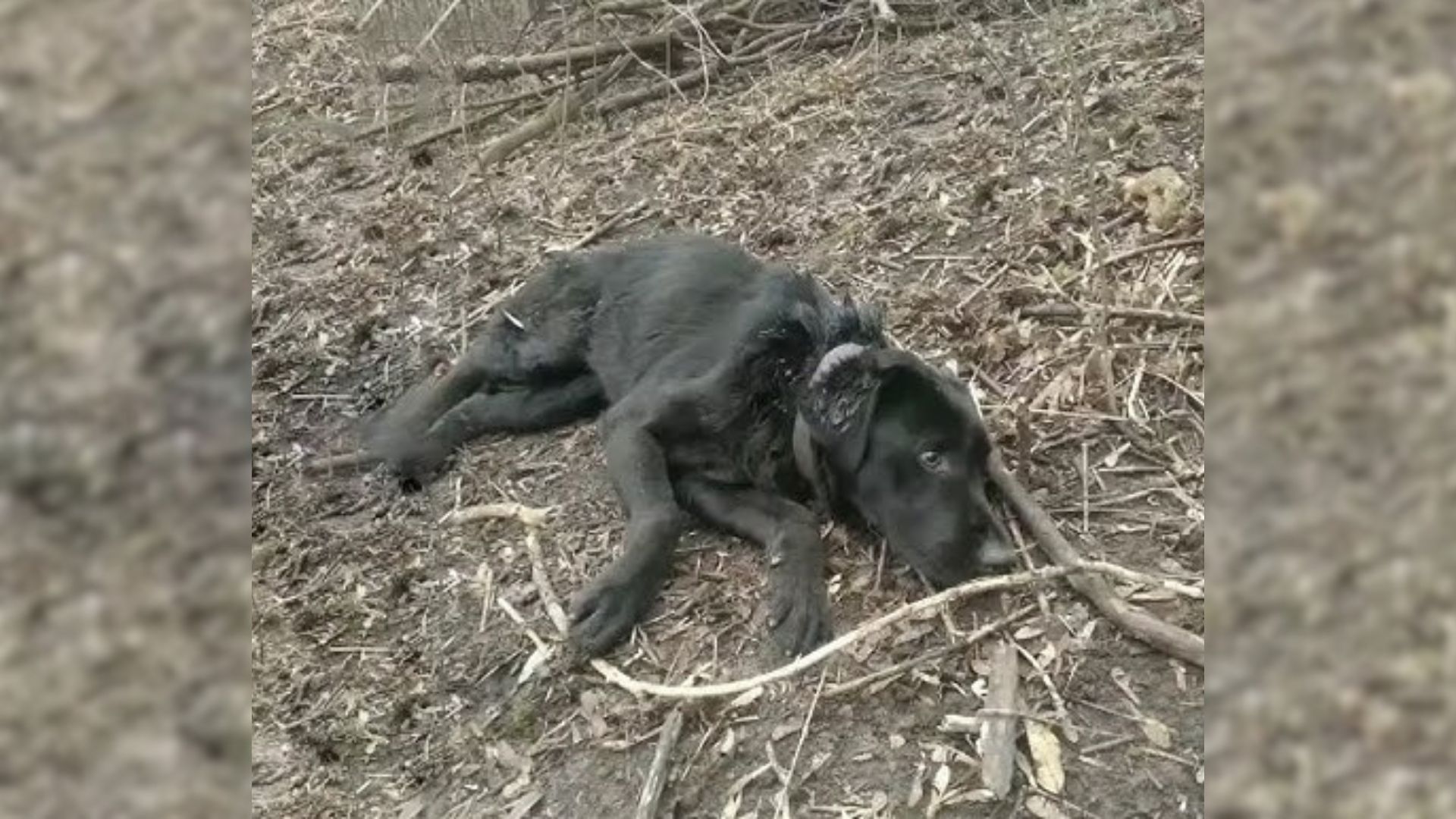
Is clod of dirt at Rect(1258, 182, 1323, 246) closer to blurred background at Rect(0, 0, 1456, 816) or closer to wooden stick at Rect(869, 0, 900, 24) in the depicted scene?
blurred background at Rect(0, 0, 1456, 816)

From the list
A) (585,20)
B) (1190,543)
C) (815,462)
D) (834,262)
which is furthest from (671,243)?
(585,20)

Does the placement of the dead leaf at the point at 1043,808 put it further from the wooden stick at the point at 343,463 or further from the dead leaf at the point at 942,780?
the wooden stick at the point at 343,463

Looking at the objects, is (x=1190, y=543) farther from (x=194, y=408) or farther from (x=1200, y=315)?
(x=194, y=408)

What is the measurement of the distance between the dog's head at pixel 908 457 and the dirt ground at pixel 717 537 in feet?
0.59

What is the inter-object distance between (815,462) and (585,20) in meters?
5.51

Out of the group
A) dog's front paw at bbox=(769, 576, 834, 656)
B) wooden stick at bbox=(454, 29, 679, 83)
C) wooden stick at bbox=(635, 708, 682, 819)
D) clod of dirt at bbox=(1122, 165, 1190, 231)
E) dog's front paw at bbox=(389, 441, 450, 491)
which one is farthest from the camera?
wooden stick at bbox=(454, 29, 679, 83)

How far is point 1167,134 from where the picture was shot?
757cm

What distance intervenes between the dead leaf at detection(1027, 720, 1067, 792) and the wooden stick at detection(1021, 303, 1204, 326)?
196cm

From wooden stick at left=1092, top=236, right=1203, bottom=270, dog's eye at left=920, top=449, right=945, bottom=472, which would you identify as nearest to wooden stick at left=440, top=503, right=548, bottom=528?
dog's eye at left=920, top=449, right=945, bottom=472

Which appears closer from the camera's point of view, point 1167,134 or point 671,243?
point 671,243

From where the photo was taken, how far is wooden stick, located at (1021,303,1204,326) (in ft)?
19.4

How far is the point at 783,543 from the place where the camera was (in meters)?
5.10

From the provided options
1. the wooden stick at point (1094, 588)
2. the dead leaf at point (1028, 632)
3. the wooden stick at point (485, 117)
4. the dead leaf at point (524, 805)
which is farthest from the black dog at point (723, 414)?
the wooden stick at point (485, 117)

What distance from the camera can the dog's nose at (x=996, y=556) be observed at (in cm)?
475
